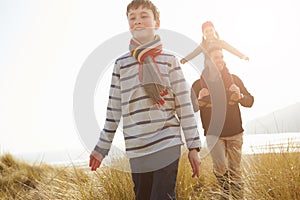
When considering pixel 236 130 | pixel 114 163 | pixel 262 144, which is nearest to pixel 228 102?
pixel 236 130

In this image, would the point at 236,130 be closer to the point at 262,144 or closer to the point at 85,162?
the point at 262,144

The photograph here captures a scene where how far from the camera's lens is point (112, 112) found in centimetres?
233

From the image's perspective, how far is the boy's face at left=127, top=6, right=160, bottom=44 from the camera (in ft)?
7.18

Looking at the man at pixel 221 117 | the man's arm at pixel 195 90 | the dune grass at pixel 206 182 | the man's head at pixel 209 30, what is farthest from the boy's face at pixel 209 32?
the dune grass at pixel 206 182

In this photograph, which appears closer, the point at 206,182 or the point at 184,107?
the point at 184,107

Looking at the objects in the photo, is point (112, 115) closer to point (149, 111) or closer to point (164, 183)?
point (149, 111)

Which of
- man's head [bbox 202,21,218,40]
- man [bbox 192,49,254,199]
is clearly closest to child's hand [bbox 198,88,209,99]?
man [bbox 192,49,254,199]

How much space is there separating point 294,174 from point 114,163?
201 cm

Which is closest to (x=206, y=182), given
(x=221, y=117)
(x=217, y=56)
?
(x=221, y=117)

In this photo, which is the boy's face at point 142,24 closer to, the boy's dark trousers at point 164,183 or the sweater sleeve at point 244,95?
the boy's dark trousers at point 164,183

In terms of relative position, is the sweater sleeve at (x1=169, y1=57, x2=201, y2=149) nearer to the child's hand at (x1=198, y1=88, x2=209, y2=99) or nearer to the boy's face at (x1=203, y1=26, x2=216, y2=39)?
the child's hand at (x1=198, y1=88, x2=209, y2=99)

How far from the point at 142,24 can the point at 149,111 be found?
0.56m

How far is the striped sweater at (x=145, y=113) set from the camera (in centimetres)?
204

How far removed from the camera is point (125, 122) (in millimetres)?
2182
